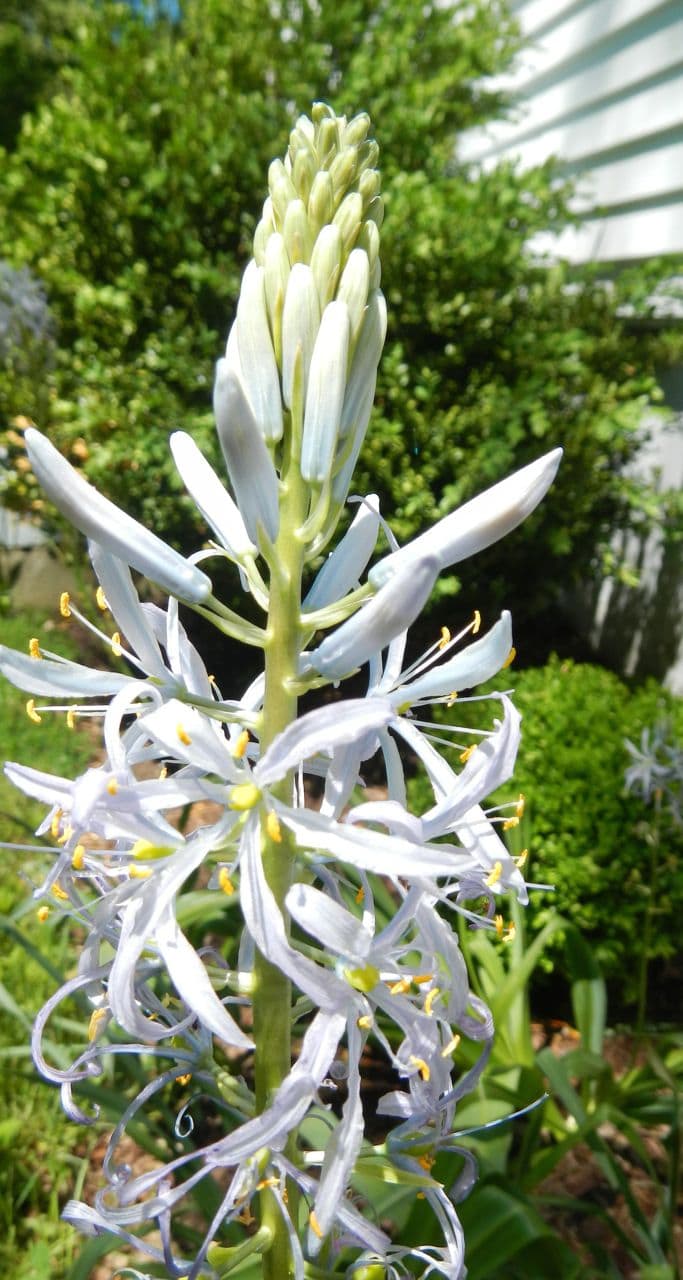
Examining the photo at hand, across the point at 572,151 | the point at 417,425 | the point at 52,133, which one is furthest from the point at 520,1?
the point at 417,425

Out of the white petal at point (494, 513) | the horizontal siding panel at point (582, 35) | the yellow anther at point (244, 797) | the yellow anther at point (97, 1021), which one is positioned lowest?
the yellow anther at point (97, 1021)

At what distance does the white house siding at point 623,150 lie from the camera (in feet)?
15.3

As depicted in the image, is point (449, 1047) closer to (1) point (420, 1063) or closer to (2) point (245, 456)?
(1) point (420, 1063)

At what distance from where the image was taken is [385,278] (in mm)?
4602

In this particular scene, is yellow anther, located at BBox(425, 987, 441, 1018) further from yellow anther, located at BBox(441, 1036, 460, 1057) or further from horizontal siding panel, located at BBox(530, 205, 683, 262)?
horizontal siding panel, located at BBox(530, 205, 683, 262)

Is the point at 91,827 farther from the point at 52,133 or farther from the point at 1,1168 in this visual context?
the point at 52,133

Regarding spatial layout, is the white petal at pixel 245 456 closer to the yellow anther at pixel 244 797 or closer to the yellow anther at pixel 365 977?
the yellow anther at pixel 244 797

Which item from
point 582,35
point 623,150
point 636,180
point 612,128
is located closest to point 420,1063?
point 636,180

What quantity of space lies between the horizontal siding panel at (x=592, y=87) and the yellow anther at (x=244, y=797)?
499 cm

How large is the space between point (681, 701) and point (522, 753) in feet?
2.59

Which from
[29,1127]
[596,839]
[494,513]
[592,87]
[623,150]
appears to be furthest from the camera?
[592,87]

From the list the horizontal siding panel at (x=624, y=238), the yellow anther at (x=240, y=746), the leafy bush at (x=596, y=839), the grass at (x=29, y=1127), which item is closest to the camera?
the yellow anther at (x=240, y=746)

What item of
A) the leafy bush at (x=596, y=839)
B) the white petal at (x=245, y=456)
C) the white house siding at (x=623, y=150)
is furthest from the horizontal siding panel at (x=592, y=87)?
the white petal at (x=245, y=456)

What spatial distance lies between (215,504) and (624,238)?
198 inches
